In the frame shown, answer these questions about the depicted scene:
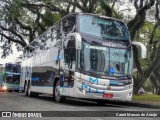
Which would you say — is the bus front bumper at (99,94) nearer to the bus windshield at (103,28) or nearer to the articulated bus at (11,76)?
the bus windshield at (103,28)

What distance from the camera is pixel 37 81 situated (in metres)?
25.5

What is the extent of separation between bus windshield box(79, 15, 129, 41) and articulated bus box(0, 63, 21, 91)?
87.4 feet

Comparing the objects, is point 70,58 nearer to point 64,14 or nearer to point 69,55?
point 69,55

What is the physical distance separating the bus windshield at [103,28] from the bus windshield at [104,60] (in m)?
0.61

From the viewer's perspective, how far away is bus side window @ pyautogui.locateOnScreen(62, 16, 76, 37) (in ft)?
61.0

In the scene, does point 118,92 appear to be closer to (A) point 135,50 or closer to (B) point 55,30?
(B) point 55,30

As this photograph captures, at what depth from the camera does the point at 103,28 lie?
18.7 m

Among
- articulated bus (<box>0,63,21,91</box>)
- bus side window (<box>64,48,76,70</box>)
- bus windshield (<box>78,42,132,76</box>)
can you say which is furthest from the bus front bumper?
articulated bus (<box>0,63,21,91</box>)

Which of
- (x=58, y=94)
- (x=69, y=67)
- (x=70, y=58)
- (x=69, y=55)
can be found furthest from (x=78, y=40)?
(x=58, y=94)

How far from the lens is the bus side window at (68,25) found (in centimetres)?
1859

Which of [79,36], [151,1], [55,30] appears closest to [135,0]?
[151,1]

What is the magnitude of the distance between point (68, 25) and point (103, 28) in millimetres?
1746

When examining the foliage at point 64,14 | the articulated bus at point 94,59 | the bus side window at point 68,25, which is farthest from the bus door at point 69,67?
the foliage at point 64,14

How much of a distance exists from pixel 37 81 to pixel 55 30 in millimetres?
4809
